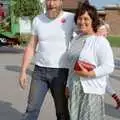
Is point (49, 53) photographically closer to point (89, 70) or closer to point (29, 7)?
point (89, 70)

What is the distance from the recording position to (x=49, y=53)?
5492 millimetres

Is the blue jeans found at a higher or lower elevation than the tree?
higher

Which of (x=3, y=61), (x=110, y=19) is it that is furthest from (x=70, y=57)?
(x=110, y=19)

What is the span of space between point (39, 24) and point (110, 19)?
178 feet

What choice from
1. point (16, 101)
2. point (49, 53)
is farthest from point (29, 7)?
point (49, 53)

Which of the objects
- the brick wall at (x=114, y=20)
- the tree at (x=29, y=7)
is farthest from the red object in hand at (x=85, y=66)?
the brick wall at (x=114, y=20)

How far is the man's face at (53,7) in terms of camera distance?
5.41 m

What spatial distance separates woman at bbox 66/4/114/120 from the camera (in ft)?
16.1

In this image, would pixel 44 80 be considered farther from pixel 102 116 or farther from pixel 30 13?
pixel 30 13

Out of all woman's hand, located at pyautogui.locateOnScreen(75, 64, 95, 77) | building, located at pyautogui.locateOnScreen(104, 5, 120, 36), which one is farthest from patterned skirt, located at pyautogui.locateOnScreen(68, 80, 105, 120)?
building, located at pyautogui.locateOnScreen(104, 5, 120, 36)

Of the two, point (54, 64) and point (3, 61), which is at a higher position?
point (54, 64)

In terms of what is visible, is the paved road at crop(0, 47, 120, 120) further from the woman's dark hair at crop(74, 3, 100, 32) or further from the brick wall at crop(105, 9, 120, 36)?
the brick wall at crop(105, 9, 120, 36)

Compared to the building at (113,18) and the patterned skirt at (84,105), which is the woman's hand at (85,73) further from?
the building at (113,18)

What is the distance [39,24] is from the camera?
551cm
